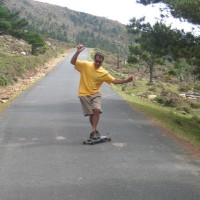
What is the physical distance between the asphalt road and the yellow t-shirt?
1.23 metres

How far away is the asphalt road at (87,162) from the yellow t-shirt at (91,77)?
123 centimetres

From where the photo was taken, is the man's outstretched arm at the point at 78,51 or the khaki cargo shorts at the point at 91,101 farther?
the khaki cargo shorts at the point at 91,101

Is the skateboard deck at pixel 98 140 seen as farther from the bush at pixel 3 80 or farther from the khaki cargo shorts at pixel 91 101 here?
the bush at pixel 3 80

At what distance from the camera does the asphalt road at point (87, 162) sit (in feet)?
20.4

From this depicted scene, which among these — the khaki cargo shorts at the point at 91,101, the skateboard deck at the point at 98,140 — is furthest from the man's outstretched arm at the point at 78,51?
the skateboard deck at the point at 98,140

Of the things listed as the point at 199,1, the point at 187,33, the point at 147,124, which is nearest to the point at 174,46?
the point at 187,33

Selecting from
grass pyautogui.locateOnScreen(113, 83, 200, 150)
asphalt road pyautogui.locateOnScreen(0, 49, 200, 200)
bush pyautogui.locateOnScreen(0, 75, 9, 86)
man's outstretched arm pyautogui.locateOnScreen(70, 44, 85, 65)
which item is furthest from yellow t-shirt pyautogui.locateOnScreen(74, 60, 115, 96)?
bush pyautogui.locateOnScreen(0, 75, 9, 86)

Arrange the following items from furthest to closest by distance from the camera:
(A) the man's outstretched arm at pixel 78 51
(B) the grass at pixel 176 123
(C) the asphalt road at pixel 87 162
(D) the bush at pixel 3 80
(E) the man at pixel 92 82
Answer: (D) the bush at pixel 3 80 → (B) the grass at pixel 176 123 → (E) the man at pixel 92 82 → (A) the man's outstretched arm at pixel 78 51 → (C) the asphalt road at pixel 87 162

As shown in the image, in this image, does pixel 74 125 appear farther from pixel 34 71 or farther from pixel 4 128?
pixel 34 71

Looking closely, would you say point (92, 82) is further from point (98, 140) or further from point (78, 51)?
point (98, 140)

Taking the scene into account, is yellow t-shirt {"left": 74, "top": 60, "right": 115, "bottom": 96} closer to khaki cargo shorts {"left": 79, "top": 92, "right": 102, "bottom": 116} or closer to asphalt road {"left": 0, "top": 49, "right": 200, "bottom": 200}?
khaki cargo shorts {"left": 79, "top": 92, "right": 102, "bottom": 116}

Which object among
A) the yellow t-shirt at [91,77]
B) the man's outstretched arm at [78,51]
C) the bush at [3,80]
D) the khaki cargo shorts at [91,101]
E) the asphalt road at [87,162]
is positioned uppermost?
the man's outstretched arm at [78,51]

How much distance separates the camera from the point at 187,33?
18156mm

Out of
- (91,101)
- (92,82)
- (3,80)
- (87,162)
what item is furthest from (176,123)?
(3,80)
